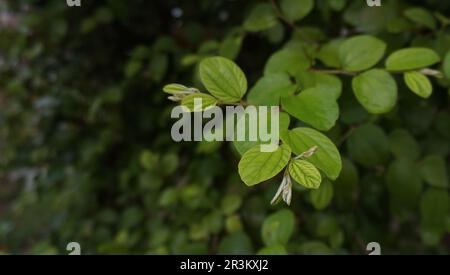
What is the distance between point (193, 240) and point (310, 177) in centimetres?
41

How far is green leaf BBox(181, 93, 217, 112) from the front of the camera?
1.16 feet

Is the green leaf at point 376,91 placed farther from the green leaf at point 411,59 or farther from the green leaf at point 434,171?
the green leaf at point 434,171

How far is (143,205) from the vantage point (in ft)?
2.92

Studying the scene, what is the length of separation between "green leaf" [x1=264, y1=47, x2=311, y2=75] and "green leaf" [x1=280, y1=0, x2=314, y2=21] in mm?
67

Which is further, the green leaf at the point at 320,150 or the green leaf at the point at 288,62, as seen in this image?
the green leaf at the point at 288,62

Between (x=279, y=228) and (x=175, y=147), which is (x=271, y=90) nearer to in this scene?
(x=279, y=228)

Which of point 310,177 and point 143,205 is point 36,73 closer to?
point 143,205

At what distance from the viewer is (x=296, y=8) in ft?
1.75

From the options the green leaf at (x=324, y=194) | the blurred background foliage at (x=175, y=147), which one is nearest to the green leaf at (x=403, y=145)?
the blurred background foliage at (x=175, y=147)

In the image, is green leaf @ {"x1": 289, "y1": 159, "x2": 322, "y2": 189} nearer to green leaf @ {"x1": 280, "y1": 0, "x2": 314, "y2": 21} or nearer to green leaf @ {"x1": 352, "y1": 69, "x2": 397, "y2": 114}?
green leaf @ {"x1": 352, "y1": 69, "x2": 397, "y2": 114}

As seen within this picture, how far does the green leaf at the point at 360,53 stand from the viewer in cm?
44

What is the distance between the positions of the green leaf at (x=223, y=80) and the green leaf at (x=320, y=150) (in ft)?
0.23

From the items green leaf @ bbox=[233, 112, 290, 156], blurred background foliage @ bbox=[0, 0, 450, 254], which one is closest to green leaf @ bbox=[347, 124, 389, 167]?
blurred background foliage @ bbox=[0, 0, 450, 254]

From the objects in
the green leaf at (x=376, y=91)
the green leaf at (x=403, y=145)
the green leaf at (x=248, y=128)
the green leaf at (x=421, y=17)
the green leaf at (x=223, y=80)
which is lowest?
the green leaf at (x=403, y=145)
